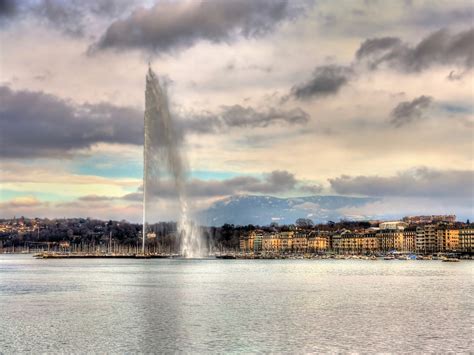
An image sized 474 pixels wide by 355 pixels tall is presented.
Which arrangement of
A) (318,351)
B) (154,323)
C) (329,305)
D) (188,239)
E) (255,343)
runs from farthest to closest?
(188,239), (329,305), (154,323), (255,343), (318,351)

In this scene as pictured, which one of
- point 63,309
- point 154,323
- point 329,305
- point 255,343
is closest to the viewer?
point 255,343

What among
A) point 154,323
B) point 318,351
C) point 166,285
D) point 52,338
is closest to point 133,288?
point 166,285

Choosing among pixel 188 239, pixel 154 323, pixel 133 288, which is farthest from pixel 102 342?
pixel 188 239

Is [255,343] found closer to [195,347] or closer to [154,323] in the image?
[195,347]

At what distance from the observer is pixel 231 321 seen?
1433 inches

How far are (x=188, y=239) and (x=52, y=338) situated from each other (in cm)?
11802

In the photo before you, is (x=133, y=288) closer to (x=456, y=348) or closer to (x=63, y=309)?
(x=63, y=309)

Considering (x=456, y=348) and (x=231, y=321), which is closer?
(x=456, y=348)

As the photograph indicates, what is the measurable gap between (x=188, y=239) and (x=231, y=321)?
11308 cm

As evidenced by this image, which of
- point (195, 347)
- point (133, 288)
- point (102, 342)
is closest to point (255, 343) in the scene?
point (195, 347)

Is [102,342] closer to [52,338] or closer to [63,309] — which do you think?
[52,338]

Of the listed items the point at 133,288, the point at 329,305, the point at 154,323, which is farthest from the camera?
the point at 133,288

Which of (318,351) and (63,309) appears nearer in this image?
(318,351)

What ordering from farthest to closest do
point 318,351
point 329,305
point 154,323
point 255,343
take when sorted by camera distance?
point 329,305
point 154,323
point 255,343
point 318,351
